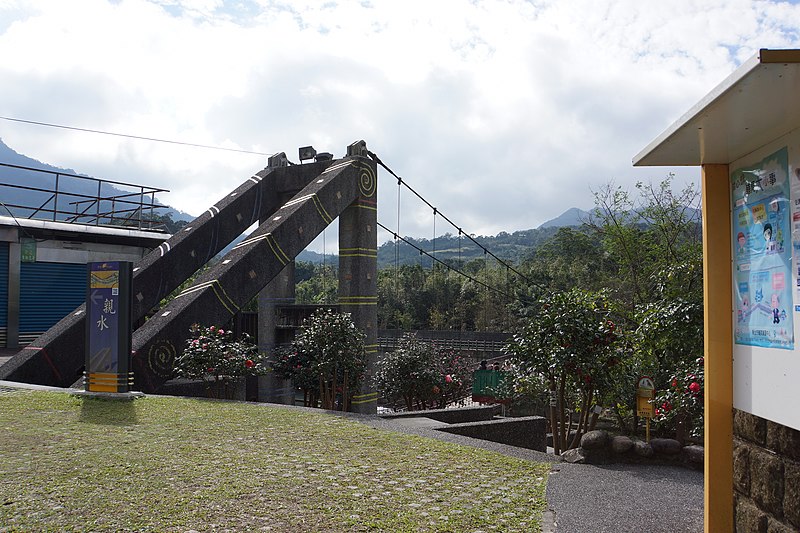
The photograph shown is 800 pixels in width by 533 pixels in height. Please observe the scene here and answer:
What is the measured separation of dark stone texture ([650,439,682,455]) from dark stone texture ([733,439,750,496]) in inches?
122

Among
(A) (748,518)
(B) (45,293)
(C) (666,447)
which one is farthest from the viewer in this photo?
(B) (45,293)

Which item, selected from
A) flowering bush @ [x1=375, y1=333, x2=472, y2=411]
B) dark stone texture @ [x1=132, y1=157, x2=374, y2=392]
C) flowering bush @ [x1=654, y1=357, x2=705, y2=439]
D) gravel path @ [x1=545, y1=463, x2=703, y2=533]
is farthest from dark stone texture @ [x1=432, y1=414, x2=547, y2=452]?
dark stone texture @ [x1=132, y1=157, x2=374, y2=392]

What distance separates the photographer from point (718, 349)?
353 cm

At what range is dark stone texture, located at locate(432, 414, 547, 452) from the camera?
8.41 metres

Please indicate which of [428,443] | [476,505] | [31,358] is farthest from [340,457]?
[31,358]

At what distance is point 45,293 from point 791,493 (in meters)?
17.4

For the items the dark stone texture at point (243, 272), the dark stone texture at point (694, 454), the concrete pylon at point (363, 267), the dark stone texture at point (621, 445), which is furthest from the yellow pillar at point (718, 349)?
the concrete pylon at point (363, 267)

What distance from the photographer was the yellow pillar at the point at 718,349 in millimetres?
3500

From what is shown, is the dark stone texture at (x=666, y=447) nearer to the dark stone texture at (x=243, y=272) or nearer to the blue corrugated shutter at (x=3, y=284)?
the dark stone texture at (x=243, y=272)

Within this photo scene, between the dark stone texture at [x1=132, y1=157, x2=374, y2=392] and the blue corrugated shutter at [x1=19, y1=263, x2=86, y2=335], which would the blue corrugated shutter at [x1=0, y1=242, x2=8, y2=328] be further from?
the dark stone texture at [x1=132, y1=157, x2=374, y2=392]

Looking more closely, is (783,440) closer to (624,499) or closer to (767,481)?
(767,481)

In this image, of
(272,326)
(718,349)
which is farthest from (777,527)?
(272,326)

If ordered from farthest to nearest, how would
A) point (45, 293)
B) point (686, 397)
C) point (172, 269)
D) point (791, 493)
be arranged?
point (45, 293) → point (172, 269) → point (686, 397) → point (791, 493)

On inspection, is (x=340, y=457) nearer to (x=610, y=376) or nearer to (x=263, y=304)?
(x=610, y=376)
